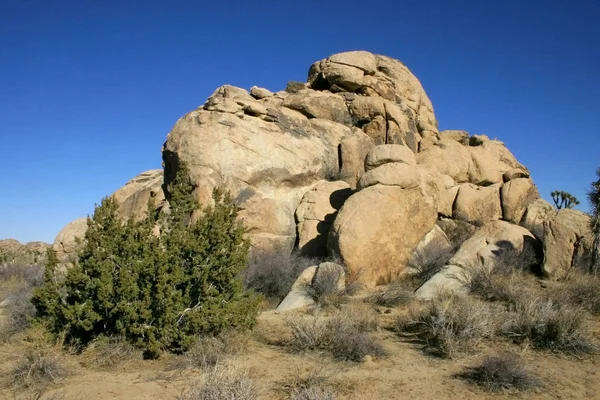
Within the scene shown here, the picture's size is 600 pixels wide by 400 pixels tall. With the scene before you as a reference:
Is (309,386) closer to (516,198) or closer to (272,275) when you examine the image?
(272,275)

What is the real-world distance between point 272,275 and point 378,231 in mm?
3943

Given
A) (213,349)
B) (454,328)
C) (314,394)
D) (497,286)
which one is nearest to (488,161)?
(497,286)

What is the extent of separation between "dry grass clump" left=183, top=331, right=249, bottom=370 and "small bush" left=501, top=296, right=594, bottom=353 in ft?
16.2

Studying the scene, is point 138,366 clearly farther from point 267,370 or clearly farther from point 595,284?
point 595,284

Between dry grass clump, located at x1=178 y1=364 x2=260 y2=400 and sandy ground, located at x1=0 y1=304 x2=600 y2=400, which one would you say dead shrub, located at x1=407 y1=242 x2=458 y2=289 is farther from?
dry grass clump, located at x1=178 y1=364 x2=260 y2=400

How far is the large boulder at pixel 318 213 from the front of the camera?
17.4 meters

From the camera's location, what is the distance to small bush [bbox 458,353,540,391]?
6355 mm

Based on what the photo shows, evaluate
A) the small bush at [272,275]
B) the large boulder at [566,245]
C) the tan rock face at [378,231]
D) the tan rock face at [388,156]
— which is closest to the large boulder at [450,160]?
the tan rock face at [388,156]

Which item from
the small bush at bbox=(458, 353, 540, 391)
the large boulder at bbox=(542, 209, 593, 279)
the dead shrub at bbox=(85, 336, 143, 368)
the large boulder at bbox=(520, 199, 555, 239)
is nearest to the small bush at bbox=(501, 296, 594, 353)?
the small bush at bbox=(458, 353, 540, 391)

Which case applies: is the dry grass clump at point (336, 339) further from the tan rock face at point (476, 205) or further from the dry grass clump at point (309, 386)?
the tan rock face at point (476, 205)

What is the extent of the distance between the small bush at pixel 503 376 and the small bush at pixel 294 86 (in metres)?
19.4

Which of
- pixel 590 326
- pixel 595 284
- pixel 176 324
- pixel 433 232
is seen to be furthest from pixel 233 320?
pixel 433 232

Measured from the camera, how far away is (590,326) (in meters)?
9.23

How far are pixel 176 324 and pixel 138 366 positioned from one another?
2.76 ft
